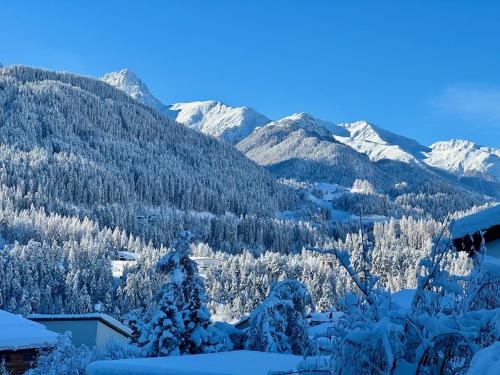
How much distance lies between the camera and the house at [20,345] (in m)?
23.7

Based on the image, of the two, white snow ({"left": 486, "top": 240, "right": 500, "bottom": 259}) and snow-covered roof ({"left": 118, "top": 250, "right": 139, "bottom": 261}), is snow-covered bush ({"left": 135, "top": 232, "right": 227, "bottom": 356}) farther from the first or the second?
snow-covered roof ({"left": 118, "top": 250, "right": 139, "bottom": 261})

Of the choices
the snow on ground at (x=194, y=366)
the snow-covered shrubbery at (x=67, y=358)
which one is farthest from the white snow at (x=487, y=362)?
the snow-covered shrubbery at (x=67, y=358)

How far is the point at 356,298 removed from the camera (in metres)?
6.29

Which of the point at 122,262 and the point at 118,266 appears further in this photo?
the point at 122,262

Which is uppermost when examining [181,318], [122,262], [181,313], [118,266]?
[122,262]

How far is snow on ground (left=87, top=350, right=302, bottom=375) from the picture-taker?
705 cm

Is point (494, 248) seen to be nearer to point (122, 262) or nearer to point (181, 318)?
point (181, 318)

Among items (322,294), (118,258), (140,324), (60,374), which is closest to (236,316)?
(322,294)

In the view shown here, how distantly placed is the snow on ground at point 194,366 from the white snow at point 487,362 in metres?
3.18

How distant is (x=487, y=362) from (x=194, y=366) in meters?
3.91

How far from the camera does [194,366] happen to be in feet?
24.0

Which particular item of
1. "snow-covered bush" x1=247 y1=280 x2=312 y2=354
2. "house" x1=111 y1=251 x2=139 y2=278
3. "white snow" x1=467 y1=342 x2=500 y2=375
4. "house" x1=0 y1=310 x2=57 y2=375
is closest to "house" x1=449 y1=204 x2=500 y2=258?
"white snow" x1=467 y1=342 x2=500 y2=375

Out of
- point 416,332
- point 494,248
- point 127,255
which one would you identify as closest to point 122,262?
point 127,255

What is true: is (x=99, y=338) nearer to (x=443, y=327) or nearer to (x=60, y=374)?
(x=60, y=374)
